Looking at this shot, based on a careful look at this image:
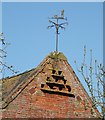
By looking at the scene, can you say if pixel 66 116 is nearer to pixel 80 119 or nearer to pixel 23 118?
pixel 80 119

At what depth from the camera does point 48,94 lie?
1970cm

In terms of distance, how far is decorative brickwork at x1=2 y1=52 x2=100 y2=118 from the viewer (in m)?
18.7

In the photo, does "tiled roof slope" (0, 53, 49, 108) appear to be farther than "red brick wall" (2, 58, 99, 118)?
No

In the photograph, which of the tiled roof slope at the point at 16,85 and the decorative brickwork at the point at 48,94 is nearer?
the tiled roof slope at the point at 16,85

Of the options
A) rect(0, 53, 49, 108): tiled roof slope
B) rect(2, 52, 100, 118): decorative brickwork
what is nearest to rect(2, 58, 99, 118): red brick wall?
rect(2, 52, 100, 118): decorative brickwork

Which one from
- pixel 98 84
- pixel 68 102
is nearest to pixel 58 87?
pixel 68 102

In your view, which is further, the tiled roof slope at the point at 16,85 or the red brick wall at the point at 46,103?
the red brick wall at the point at 46,103

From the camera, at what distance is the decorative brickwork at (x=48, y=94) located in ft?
61.5

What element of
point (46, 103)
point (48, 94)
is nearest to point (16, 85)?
point (48, 94)

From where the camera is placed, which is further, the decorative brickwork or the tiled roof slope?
the decorative brickwork

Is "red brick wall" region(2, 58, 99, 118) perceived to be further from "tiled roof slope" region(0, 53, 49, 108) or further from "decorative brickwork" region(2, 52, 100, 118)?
"tiled roof slope" region(0, 53, 49, 108)

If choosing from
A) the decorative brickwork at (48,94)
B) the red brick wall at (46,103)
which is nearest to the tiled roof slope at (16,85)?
the decorative brickwork at (48,94)

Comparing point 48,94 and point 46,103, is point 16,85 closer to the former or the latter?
point 48,94

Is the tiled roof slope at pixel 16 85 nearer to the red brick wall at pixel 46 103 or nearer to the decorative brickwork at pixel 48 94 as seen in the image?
the decorative brickwork at pixel 48 94
